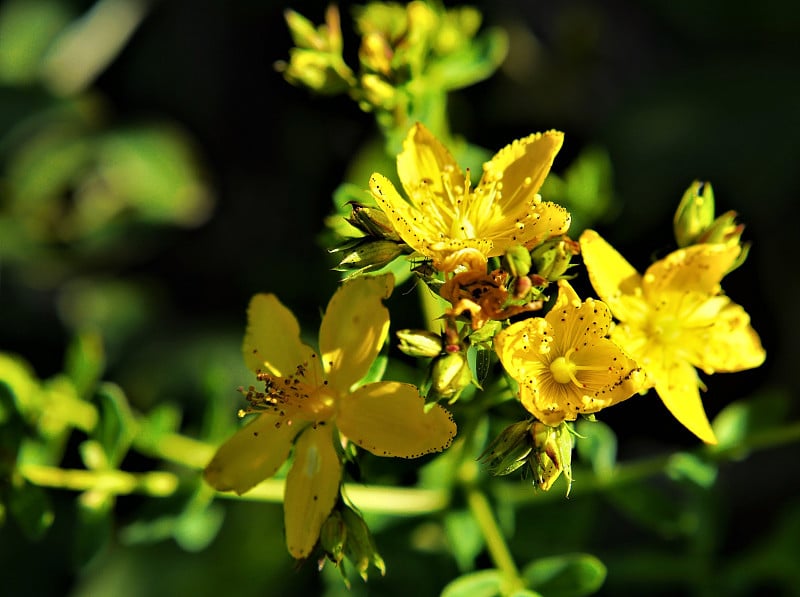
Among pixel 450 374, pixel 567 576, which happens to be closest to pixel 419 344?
pixel 450 374

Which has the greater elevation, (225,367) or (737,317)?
(737,317)

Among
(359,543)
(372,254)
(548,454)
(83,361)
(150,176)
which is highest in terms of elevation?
(372,254)

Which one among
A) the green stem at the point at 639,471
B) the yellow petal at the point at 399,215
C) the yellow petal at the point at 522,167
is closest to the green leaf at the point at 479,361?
the yellow petal at the point at 399,215

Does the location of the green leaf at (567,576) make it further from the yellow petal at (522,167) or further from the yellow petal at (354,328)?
the yellow petal at (522,167)

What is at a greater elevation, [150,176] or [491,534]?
[491,534]

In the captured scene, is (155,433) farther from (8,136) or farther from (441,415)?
(8,136)

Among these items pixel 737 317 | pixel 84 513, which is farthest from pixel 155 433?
pixel 737 317

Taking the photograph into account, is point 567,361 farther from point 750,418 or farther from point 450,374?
point 750,418
